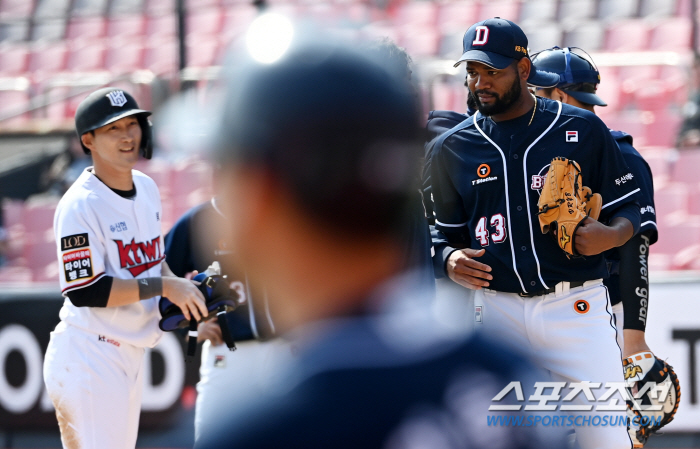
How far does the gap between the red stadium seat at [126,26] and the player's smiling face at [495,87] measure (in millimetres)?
11406

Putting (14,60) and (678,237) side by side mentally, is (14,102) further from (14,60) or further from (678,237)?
(678,237)

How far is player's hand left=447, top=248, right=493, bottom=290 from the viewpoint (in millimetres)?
2609

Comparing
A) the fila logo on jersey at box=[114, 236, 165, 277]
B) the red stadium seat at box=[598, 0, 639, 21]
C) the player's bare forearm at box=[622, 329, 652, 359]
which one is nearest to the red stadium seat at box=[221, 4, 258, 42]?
the red stadium seat at box=[598, 0, 639, 21]

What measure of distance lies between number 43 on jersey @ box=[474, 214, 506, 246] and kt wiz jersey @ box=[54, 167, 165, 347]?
1.23 meters

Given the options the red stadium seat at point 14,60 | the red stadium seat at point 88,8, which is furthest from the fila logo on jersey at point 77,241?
the red stadium seat at point 88,8

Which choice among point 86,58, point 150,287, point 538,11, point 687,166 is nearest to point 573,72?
point 150,287

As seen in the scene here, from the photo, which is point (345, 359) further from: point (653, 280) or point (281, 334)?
point (653, 280)

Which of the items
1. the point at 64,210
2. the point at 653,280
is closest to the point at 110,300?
the point at 64,210

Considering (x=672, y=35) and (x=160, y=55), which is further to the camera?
(x=160, y=55)

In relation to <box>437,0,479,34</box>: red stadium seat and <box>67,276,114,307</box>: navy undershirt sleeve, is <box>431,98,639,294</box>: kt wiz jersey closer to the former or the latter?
<box>67,276,114,307</box>: navy undershirt sleeve

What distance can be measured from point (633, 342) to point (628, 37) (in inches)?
332

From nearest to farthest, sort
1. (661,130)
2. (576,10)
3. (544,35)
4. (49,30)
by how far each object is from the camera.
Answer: (661,130), (544,35), (576,10), (49,30)

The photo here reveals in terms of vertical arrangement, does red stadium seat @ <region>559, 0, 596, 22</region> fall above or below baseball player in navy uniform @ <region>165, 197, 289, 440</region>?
above

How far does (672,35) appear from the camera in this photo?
1018 centimetres
